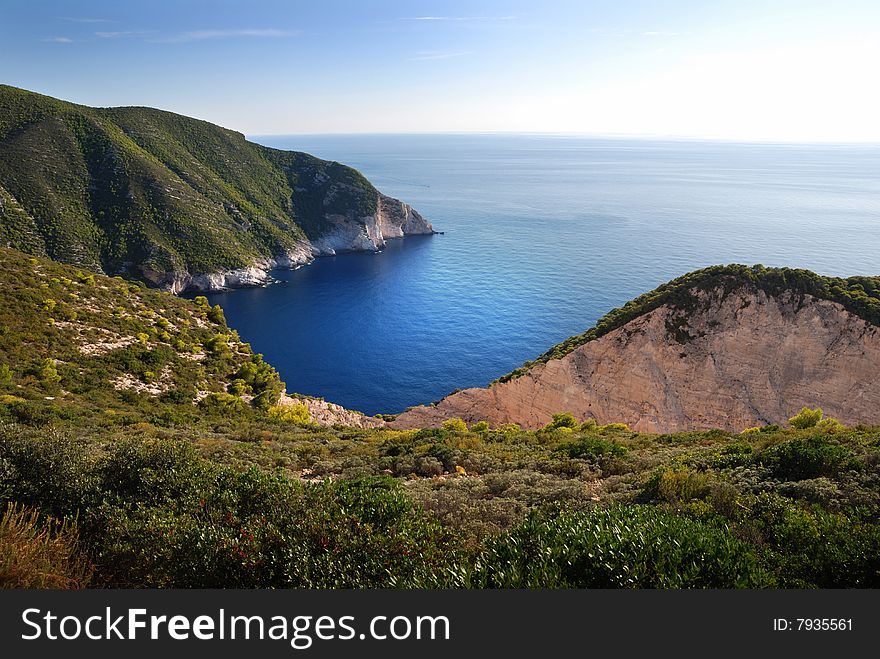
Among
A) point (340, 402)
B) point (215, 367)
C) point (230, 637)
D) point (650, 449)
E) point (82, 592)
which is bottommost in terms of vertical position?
point (340, 402)

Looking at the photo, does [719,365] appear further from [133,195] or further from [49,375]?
[133,195]

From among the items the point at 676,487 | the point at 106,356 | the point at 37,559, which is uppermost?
the point at 37,559

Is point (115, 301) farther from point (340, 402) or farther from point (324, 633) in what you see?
point (324, 633)

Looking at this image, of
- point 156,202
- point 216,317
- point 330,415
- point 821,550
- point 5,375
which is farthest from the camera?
point 156,202

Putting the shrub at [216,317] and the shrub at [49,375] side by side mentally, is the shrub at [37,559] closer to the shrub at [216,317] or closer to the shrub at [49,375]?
the shrub at [49,375]

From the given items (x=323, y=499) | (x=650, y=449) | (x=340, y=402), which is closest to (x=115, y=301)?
(x=340, y=402)

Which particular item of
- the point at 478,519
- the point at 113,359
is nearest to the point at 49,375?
the point at 113,359
